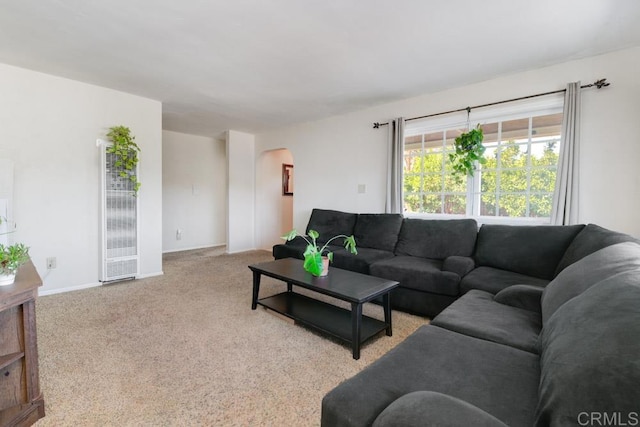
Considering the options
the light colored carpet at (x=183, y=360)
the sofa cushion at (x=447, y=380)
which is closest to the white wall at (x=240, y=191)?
the light colored carpet at (x=183, y=360)

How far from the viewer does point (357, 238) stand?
4020 millimetres

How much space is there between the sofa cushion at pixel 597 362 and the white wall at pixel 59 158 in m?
4.37

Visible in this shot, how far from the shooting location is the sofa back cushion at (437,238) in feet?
10.2

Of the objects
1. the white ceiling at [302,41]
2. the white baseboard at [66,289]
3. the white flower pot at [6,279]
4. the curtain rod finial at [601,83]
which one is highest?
the white ceiling at [302,41]

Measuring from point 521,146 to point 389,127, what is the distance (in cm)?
154

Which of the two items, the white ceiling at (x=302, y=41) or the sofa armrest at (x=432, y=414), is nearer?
the sofa armrest at (x=432, y=414)

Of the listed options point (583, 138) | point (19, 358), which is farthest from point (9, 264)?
point (583, 138)

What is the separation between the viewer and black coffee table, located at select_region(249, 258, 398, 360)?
6.76 feet

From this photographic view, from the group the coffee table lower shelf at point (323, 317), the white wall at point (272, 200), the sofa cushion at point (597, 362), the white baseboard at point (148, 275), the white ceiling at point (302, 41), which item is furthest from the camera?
the white wall at point (272, 200)

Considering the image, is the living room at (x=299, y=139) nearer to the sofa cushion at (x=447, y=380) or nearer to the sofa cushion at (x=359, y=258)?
the sofa cushion at (x=359, y=258)

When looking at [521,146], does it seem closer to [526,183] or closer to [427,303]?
[526,183]

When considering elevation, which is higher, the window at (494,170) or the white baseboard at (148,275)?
the window at (494,170)

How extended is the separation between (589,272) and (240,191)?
213 inches

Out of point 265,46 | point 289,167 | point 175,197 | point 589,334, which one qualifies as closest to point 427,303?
point 589,334
